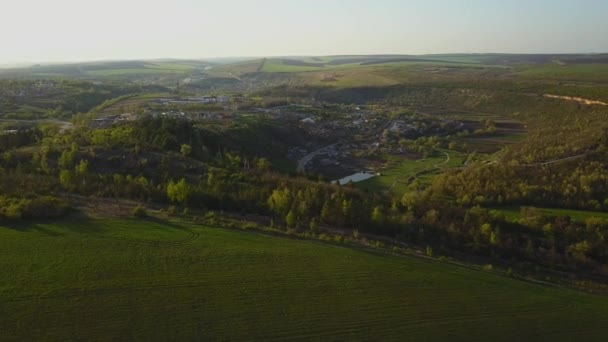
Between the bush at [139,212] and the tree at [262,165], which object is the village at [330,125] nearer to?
the tree at [262,165]

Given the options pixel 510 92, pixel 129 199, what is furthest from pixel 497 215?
pixel 510 92

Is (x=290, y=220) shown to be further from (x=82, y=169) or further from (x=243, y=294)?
(x=82, y=169)

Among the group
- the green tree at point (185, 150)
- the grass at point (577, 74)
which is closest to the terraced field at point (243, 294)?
the green tree at point (185, 150)

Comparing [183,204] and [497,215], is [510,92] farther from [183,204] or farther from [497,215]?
[183,204]

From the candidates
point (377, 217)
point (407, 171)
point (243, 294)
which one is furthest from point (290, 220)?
point (407, 171)

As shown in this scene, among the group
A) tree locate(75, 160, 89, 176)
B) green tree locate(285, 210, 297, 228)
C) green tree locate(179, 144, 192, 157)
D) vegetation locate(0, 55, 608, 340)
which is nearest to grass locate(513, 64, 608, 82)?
vegetation locate(0, 55, 608, 340)

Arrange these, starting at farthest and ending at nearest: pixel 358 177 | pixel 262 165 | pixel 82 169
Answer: pixel 358 177 → pixel 262 165 → pixel 82 169
